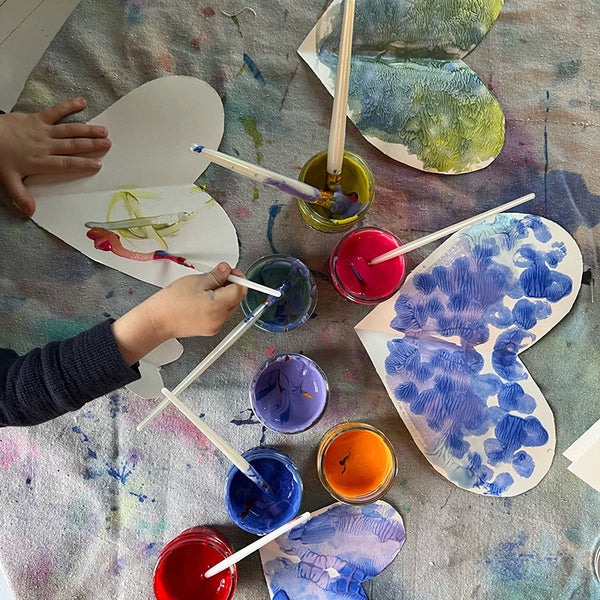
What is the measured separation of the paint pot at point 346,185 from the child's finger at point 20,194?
0.38 meters

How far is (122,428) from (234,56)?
554 mm

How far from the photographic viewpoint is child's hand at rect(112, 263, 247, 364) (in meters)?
0.73

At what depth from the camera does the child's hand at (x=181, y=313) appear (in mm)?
732

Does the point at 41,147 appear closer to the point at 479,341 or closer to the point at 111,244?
the point at 111,244

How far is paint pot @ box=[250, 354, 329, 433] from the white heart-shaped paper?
162 mm

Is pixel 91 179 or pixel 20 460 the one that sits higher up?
pixel 91 179

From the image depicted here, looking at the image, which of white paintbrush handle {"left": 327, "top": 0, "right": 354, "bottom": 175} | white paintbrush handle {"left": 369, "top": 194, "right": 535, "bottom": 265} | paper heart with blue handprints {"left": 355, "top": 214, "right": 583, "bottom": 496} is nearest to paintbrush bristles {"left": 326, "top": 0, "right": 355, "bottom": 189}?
white paintbrush handle {"left": 327, "top": 0, "right": 354, "bottom": 175}

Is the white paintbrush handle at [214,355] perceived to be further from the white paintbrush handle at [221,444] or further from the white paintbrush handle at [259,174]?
the white paintbrush handle at [259,174]

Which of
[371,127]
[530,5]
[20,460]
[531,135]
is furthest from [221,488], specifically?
[530,5]

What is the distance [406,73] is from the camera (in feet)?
2.85

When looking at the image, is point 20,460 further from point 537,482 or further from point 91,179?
point 537,482

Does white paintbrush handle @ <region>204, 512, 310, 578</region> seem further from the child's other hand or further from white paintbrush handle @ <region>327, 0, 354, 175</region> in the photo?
white paintbrush handle @ <region>327, 0, 354, 175</region>

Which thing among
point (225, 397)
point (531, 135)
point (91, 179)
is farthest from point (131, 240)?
point (531, 135)

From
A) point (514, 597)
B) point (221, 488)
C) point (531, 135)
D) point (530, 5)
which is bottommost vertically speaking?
point (514, 597)
